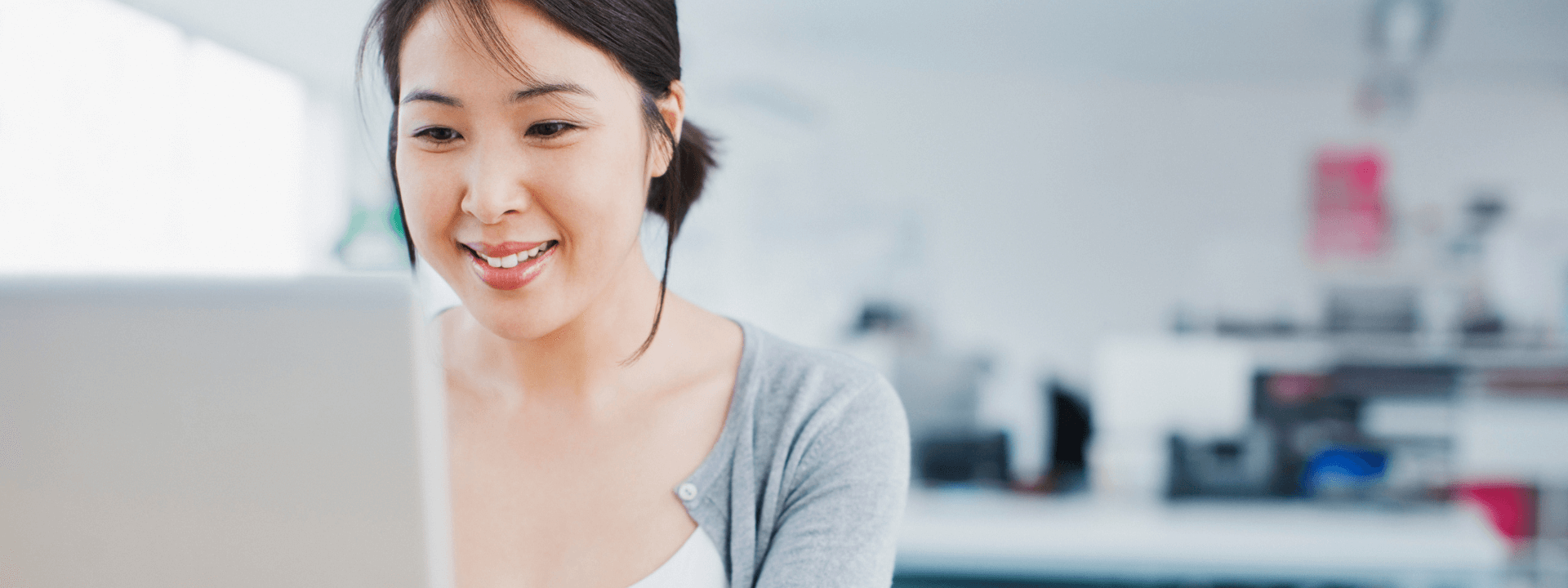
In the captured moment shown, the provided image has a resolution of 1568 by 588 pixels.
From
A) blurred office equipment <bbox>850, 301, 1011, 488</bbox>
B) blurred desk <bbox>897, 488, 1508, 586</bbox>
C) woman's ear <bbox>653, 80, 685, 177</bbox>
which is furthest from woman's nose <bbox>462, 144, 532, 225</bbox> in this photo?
blurred office equipment <bbox>850, 301, 1011, 488</bbox>

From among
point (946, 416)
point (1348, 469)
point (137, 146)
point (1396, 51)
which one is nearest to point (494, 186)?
point (946, 416)

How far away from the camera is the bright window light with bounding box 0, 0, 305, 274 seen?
371 cm

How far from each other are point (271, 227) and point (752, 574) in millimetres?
5751

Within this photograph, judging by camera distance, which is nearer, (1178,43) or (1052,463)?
(1052,463)

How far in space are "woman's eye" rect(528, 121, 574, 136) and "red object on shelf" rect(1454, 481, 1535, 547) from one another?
4.91 metres

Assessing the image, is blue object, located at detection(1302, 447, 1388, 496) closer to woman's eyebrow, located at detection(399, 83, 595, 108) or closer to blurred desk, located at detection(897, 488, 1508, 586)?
blurred desk, located at detection(897, 488, 1508, 586)

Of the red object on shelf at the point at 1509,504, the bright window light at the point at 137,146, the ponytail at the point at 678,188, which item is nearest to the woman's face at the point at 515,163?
the ponytail at the point at 678,188

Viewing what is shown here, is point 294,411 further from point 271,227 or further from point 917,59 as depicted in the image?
point 917,59

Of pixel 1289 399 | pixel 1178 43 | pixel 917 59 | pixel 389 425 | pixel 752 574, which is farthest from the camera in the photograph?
pixel 917 59

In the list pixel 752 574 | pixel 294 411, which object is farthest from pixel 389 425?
pixel 752 574

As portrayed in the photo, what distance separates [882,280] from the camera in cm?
711

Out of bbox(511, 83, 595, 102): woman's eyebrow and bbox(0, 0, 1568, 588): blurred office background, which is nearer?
bbox(511, 83, 595, 102): woman's eyebrow

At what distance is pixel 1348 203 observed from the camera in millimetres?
6801

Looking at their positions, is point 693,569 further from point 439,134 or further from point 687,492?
point 439,134
